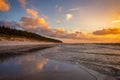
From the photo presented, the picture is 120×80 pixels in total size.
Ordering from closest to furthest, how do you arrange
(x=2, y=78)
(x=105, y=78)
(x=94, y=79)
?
(x=2, y=78) → (x=94, y=79) → (x=105, y=78)

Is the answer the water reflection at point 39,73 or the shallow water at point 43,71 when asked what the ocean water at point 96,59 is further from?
the water reflection at point 39,73

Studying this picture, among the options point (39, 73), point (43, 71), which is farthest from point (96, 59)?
point (39, 73)

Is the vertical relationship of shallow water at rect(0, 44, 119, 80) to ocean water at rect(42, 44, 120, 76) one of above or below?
above

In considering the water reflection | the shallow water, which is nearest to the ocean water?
the shallow water

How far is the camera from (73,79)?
6238 mm

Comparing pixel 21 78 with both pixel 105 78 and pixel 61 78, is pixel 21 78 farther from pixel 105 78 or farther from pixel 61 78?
pixel 105 78

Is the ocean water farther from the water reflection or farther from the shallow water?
the water reflection

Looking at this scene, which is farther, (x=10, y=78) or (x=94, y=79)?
(x=94, y=79)

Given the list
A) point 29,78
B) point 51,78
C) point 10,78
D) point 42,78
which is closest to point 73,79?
point 51,78

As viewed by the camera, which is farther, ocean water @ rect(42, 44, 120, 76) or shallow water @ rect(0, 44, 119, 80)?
ocean water @ rect(42, 44, 120, 76)

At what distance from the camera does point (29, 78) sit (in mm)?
6121

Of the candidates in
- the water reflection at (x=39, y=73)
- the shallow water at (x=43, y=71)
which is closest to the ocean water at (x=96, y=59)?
the shallow water at (x=43, y=71)

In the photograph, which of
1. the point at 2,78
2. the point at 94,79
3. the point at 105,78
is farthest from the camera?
the point at 105,78

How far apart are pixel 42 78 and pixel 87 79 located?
2309mm
